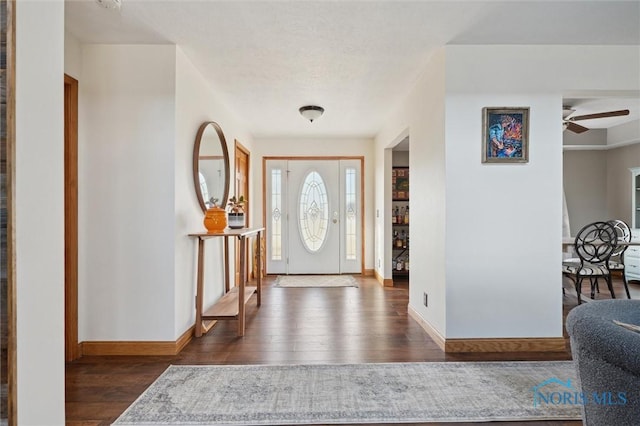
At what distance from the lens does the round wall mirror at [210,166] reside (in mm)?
3102

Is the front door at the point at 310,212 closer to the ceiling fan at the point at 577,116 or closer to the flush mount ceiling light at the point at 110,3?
the ceiling fan at the point at 577,116

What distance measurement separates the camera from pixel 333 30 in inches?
94.7

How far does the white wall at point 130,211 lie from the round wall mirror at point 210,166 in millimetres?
433

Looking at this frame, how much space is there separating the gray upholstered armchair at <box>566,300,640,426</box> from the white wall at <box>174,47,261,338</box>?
2486mm

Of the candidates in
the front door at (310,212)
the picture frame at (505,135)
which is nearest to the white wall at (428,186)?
the picture frame at (505,135)

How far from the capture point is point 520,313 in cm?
269

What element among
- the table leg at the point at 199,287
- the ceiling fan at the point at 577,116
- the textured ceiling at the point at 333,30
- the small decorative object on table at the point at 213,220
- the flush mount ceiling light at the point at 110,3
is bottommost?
the table leg at the point at 199,287

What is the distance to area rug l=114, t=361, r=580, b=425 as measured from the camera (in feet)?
5.97

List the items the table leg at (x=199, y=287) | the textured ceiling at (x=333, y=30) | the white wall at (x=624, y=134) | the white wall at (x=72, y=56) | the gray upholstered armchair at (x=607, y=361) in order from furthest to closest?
the white wall at (x=624, y=134)
the table leg at (x=199, y=287)
the white wall at (x=72, y=56)
the textured ceiling at (x=333, y=30)
the gray upholstered armchair at (x=607, y=361)

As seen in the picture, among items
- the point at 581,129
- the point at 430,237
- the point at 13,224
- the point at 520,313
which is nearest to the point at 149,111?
the point at 13,224

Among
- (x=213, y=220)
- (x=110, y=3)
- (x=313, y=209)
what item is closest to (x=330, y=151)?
(x=313, y=209)

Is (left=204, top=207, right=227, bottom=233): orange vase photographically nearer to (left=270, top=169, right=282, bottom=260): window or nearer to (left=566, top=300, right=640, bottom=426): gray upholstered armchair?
(left=566, top=300, right=640, bottom=426): gray upholstered armchair

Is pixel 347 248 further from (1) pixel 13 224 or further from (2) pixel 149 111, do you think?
(1) pixel 13 224

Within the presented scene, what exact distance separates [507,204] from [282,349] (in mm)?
2034
